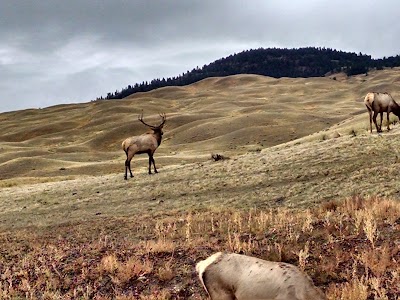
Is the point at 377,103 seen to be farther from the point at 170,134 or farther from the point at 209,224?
the point at 170,134

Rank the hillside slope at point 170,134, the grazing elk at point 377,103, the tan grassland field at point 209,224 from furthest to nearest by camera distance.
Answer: the hillside slope at point 170,134 → the grazing elk at point 377,103 → the tan grassland field at point 209,224

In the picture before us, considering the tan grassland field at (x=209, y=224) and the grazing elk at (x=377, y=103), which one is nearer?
the tan grassland field at (x=209, y=224)

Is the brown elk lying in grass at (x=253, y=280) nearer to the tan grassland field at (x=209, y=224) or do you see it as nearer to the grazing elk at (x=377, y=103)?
the tan grassland field at (x=209, y=224)

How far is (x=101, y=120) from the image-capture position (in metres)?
104

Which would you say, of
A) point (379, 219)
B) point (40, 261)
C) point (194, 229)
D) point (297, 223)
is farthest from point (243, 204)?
point (40, 261)

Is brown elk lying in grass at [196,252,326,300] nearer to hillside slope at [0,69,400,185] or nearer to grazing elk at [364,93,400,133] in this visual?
grazing elk at [364,93,400,133]

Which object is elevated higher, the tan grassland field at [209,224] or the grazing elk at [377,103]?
the grazing elk at [377,103]

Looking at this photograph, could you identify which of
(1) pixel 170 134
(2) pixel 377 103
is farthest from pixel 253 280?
(1) pixel 170 134

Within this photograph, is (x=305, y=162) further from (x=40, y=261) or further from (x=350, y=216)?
(x=40, y=261)

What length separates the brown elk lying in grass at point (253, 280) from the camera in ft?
21.5

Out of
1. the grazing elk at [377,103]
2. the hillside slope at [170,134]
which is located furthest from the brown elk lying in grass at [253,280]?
the hillside slope at [170,134]

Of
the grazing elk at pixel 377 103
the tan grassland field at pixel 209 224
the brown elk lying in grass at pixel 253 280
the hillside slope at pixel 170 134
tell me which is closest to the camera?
the brown elk lying in grass at pixel 253 280

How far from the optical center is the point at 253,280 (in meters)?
7.13

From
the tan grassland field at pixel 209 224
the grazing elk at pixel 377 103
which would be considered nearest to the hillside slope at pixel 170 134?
the grazing elk at pixel 377 103
